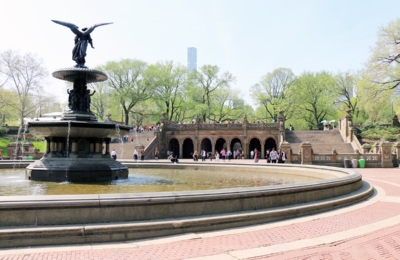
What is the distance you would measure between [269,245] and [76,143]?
9273 mm

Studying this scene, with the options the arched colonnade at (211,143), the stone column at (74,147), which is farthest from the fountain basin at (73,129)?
the arched colonnade at (211,143)

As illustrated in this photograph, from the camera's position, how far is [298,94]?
66875 mm

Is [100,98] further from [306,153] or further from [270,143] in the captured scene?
[306,153]

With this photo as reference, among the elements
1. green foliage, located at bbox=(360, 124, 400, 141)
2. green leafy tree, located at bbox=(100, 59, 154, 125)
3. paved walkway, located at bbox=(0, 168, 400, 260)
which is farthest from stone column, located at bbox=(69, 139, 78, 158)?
green leafy tree, located at bbox=(100, 59, 154, 125)

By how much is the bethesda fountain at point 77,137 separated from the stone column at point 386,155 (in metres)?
24.9

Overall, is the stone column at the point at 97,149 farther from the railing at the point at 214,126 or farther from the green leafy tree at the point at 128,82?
the green leafy tree at the point at 128,82

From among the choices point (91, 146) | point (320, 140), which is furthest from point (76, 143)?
point (320, 140)

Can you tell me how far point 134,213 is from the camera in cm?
686

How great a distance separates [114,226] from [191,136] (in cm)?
4549

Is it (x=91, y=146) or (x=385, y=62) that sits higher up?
(x=385, y=62)

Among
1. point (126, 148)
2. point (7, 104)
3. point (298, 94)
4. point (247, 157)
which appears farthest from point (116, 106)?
point (298, 94)

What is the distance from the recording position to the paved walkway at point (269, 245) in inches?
223

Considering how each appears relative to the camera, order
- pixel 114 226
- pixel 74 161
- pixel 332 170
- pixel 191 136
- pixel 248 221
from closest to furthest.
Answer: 1. pixel 114 226
2. pixel 248 221
3. pixel 74 161
4. pixel 332 170
5. pixel 191 136

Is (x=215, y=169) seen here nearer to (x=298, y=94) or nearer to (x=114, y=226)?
(x=114, y=226)
